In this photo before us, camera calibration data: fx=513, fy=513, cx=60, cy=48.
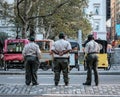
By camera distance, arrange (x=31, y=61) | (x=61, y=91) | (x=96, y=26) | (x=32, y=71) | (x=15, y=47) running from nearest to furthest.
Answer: (x=61, y=91), (x=31, y=61), (x=32, y=71), (x=15, y=47), (x=96, y=26)

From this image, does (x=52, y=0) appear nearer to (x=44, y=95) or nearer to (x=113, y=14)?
(x=44, y=95)

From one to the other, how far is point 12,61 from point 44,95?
17022 millimetres

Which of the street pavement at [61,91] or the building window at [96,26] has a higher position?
the building window at [96,26]

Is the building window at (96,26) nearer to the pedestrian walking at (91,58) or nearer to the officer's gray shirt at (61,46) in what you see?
the pedestrian walking at (91,58)

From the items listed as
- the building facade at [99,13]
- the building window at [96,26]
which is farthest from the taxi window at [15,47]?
the building facade at [99,13]

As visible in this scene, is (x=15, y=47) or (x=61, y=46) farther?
(x=15, y=47)

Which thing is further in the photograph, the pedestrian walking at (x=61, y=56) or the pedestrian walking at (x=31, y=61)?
the pedestrian walking at (x=31, y=61)

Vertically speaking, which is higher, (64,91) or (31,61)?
(31,61)

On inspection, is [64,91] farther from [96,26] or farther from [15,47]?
[96,26]

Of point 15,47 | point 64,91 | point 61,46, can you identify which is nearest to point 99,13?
point 15,47

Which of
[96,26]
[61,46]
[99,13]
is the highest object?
[99,13]

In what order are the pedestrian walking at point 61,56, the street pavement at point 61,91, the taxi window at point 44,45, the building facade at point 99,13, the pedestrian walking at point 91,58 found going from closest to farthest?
1. the street pavement at point 61,91
2. the pedestrian walking at point 61,56
3. the pedestrian walking at point 91,58
4. the taxi window at point 44,45
5. the building facade at point 99,13

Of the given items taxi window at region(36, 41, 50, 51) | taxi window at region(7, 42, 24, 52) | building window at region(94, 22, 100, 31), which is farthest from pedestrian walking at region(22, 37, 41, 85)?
building window at region(94, 22, 100, 31)

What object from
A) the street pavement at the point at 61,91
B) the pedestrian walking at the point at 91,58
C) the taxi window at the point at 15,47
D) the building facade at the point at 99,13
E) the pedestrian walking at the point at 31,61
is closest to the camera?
the street pavement at the point at 61,91
